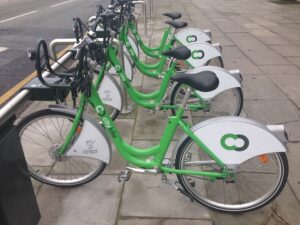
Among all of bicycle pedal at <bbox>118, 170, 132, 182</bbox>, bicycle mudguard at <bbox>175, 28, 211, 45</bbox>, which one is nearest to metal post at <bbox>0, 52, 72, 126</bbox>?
bicycle pedal at <bbox>118, 170, 132, 182</bbox>

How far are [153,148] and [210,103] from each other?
4.63ft

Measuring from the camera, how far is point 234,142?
8.07ft

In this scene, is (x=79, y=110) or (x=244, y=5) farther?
(x=244, y=5)

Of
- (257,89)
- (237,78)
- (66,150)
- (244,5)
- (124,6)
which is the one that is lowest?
(244,5)

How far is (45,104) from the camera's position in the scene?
489 cm

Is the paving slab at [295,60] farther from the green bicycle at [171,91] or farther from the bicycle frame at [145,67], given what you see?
the bicycle frame at [145,67]

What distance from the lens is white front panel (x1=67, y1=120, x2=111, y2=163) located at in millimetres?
2744

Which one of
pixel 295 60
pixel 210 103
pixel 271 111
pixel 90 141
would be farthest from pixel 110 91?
pixel 295 60

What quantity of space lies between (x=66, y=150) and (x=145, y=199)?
34.0 inches

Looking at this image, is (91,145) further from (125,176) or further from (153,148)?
(153,148)

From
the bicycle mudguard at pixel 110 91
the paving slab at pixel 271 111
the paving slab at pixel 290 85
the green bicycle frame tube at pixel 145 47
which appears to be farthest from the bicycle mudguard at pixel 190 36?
the bicycle mudguard at pixel 110 91

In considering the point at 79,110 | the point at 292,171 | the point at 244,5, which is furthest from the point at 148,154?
the point at 244,5

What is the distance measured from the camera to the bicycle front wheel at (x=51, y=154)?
2.85 meters

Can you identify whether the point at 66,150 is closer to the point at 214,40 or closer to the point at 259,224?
the point at 259,224
